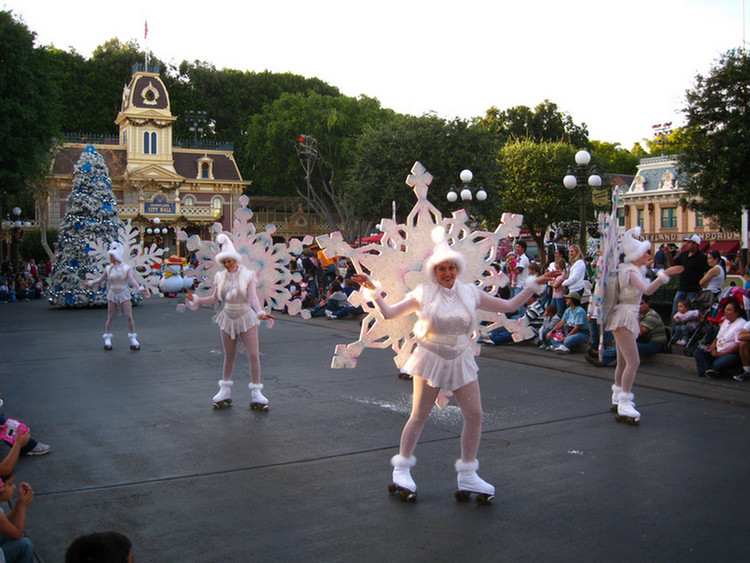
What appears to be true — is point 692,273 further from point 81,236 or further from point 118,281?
point 81,236

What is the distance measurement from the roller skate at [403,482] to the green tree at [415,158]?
1222 inches

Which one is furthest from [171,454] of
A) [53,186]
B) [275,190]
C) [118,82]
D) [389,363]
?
[118,82]

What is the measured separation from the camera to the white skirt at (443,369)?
4.83 metres

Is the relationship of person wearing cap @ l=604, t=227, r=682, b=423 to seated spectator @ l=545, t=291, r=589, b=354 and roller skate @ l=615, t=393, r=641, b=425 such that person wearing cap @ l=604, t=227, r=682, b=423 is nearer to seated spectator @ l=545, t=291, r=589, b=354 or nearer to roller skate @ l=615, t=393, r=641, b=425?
roller skate @ l=615, t=393, r=641, b=425

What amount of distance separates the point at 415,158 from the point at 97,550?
Result: 35.7 metres

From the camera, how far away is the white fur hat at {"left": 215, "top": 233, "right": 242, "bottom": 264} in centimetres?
776

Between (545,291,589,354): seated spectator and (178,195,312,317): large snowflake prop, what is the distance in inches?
212

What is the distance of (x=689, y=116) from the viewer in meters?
24.3

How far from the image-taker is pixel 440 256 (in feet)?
15.8

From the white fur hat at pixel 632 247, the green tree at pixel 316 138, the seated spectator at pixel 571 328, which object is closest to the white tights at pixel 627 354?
the white fur hat at pixel 632 247

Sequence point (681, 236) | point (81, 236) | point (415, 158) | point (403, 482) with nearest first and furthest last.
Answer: point (403, 482)
point (81, 236)
point (415, 158)
point (681, 236)

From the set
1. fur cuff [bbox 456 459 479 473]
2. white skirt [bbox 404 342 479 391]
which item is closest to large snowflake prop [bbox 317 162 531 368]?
white skirt [bbox 404 342 479 391]

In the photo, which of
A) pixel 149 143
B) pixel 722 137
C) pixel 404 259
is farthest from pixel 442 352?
pixel 149 143

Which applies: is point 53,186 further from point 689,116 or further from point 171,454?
point 171,454
